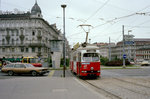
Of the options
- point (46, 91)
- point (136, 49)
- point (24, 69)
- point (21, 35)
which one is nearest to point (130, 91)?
point (46, 91)

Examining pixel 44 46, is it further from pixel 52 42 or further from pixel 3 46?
pixel 52 42

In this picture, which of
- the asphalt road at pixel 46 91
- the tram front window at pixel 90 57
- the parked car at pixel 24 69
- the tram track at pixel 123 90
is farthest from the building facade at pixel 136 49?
the asphalt road at pixel 46 91

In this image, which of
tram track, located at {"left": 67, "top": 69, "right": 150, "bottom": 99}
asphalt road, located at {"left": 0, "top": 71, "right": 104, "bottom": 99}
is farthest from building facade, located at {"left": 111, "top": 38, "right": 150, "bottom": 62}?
asphalt road, located at {"left": 0, "top": 71, "right": 104, "bottom": 99}

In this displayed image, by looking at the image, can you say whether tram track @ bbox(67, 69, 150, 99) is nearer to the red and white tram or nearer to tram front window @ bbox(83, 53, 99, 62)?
the red and white tram

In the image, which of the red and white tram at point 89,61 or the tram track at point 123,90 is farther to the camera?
the red and white tram at point 89,61

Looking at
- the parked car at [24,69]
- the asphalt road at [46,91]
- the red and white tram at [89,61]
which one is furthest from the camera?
the parked car at [24,69]

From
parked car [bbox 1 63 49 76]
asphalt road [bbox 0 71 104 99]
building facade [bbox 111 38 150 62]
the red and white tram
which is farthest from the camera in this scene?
building facade [bbox 111 38 150 62]

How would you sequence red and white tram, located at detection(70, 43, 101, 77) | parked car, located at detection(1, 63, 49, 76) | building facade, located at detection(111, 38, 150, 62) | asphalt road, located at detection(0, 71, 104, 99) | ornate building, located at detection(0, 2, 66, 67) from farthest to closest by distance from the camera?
building facade, located at detection(111, 38, 150, 62) → ornate building, located at detection(0, 2, 66, 67) → parked car, located at detection(1, 63, 49, 76) → red and white tram, located at detection(70, 43, 101, 77) → asphalt road, located at detection(0, 71, 104, 99)

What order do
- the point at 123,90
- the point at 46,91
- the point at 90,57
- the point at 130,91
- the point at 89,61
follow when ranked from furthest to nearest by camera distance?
the point at 90,57
the point at 89,61
the point at 123,90
the point at 46,91
the point at 130,91

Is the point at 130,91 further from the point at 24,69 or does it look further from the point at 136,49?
the point at 136,49

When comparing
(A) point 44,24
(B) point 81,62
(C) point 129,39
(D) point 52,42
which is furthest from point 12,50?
(B) point 81,62

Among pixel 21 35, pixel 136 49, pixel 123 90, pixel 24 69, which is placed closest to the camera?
pixel 123 90

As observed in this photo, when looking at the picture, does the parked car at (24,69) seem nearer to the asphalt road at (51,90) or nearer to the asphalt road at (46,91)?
the asphalt road at (51,90)

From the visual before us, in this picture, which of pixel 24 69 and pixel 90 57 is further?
pixel 24 69
